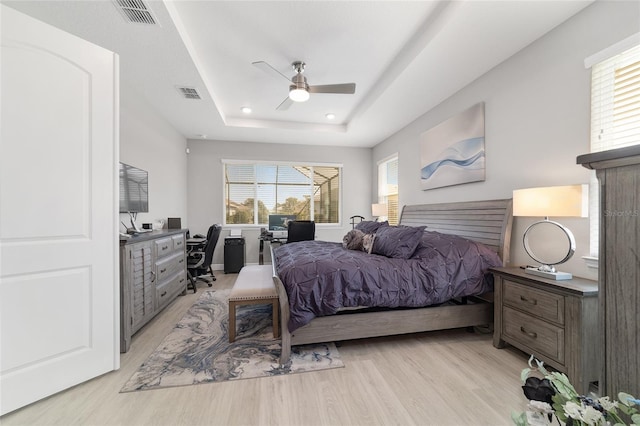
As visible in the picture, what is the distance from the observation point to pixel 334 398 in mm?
1632

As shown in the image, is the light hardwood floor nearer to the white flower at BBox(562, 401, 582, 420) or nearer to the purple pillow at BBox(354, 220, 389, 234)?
the white flower at BBox(562, 401, 582, 420)

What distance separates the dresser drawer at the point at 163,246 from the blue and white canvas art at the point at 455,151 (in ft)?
11.7

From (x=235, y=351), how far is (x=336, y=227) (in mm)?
3984

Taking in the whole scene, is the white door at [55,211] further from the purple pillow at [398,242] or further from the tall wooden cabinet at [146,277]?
the purple pillow at [398,242]

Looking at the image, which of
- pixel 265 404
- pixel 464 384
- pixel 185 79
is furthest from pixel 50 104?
pixel 464 384

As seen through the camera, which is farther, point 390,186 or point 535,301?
point 390,186

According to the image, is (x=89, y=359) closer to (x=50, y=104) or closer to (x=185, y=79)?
(x=50, y=104)

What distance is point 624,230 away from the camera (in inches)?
30.5

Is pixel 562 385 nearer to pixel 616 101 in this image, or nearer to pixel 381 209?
pixel 616 101

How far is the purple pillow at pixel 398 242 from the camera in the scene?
101 inches

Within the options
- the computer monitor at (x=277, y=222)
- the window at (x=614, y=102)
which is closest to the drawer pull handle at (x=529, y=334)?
the window at (x=614, y=102)

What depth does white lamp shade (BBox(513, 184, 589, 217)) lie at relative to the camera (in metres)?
1.78

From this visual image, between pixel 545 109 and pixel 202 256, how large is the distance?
184 inches

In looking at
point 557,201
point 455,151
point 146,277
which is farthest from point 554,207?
point 146,277
